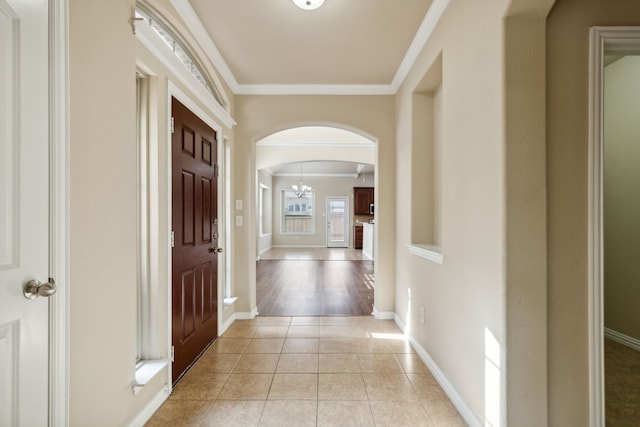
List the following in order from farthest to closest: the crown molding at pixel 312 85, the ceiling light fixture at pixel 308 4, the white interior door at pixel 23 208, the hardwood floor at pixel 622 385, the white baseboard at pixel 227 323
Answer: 1. the white baseboard at pixel 227 323
2. the crown molding at pixel 312 85
3. the ceiling light fixture at pixel 308 4
4. the hardwood floor at pixel 622 385
5. the white interior door at pixel 23 208

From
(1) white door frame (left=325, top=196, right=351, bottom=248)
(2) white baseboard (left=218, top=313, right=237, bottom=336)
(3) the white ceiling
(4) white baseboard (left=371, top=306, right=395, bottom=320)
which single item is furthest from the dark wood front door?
(1) white door frame (left=325, top=196, right=351, bottom=248)

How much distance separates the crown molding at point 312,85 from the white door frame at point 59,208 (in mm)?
1279

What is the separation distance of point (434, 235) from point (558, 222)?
1.50 meters

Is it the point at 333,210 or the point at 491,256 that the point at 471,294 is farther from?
the point at 333,210

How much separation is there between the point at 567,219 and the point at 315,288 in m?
4.12

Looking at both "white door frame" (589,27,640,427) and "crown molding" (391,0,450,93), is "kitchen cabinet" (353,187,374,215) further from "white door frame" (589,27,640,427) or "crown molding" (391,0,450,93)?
"white door frame" (589,27,640,427)

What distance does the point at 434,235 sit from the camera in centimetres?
302

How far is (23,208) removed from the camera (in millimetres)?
1073

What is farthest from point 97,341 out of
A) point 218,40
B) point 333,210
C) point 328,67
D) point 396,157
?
point 333,210

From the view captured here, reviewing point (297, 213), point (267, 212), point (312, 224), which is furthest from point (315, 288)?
point (297, 213)

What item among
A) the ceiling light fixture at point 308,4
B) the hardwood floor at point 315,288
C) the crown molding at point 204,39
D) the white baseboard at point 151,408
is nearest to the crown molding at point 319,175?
the hardwood floor at point 315,288

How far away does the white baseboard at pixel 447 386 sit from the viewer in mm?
1798

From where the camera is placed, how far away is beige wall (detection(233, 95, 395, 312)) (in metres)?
3.69

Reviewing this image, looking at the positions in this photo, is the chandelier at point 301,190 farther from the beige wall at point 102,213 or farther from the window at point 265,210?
the beige wall at point 102,213
